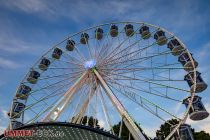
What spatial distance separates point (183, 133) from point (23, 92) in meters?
19.0

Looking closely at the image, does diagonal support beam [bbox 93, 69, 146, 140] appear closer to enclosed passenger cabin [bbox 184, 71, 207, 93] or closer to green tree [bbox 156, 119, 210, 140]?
enclosed passenger cabin [bbox 184, 71, 207, 93]

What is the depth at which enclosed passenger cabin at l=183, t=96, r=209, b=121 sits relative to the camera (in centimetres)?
2273

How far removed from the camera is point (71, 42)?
110 feet

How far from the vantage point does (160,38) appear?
92.6 ft

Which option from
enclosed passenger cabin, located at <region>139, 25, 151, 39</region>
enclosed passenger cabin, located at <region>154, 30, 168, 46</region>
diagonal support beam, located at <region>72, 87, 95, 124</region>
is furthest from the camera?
enclosed passenger cabin, located at <region>139, 25, 151, 39</region>

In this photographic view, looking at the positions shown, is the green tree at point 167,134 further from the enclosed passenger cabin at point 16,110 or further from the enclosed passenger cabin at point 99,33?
the enclosed passenger cabin at point 16,110

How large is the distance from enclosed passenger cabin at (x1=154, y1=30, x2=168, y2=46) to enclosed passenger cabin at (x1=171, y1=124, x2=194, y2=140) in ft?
31.6

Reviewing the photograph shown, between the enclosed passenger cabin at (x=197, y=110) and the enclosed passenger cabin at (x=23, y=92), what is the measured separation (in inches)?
717

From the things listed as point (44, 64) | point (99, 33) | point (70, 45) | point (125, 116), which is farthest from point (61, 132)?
point (99, 33)

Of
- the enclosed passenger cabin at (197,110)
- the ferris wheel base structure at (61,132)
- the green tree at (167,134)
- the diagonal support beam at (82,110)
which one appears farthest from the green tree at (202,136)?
the ferris wheel base structure at (61,132)

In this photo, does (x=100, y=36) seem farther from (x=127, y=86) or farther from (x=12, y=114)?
(x=12, y=114)

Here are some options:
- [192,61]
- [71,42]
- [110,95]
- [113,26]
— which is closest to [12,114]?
[71,42]

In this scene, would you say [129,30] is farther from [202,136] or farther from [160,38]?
[202,136]

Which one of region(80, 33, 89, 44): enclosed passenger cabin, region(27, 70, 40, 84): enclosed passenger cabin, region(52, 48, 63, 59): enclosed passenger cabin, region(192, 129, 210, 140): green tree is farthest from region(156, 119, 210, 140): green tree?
region(27, 70, 40, 84): enclosed passenger cabin
